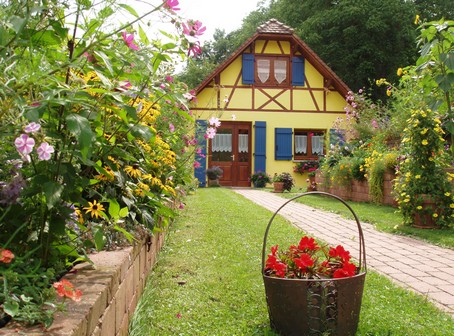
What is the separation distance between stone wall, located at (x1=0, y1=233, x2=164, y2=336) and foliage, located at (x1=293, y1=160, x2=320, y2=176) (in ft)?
45.2

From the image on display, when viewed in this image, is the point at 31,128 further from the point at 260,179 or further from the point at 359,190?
the point at 260,179

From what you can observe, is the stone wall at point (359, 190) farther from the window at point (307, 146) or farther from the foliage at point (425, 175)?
the window at point (307, 146)

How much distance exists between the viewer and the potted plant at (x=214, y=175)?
15.9m

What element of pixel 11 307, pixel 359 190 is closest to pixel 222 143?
pixel 359 190

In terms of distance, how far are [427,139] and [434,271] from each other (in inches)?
110

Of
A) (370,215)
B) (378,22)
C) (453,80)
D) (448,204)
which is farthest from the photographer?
(378,22)

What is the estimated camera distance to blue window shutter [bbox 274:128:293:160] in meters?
17.2

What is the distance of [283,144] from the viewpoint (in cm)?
1720

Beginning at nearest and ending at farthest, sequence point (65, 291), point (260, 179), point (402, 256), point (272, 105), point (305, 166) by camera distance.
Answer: point (65, 291) < point (402, 256) < point (260, 179) < point (305, 166) < point (272, 105)

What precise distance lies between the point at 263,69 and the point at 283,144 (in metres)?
2.75

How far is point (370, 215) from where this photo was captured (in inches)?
291

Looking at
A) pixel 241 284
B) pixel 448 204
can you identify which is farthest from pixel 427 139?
pixel 241 284

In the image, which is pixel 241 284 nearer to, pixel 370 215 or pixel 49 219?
pixel 49 219

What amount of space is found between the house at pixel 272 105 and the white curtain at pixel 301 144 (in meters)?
→ 0.04
